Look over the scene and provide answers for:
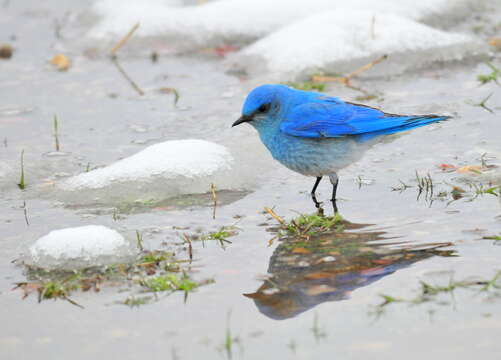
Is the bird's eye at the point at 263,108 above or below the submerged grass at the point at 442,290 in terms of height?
above

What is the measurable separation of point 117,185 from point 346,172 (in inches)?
55.6

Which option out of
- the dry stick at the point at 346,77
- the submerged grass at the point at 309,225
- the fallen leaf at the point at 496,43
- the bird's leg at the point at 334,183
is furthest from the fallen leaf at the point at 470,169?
the fallen leaf at the point at 496,43

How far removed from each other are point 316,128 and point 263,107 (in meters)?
0.34

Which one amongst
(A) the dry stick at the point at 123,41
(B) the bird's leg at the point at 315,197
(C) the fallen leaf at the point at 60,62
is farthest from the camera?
(A) the dry stick at the point at 123,41

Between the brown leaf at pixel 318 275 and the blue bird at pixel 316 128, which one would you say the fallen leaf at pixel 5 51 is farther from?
the brown leaf at pixel 318 275

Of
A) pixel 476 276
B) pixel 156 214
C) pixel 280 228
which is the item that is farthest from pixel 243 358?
pixel 156 214

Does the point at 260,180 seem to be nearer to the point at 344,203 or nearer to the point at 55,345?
the point at 344,203

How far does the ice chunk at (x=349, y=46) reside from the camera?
722 cm

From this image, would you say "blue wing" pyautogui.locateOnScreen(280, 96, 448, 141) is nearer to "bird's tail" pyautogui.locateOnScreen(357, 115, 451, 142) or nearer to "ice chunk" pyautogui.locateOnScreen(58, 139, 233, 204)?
"bird's tail" pyautogui.locateOnScreen(357, 115, 451, 142)

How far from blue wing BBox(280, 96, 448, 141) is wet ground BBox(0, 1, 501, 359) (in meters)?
0.30

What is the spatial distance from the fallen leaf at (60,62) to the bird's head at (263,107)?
10.5 ft

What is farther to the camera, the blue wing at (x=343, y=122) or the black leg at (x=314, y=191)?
the blue wing at (x=343, y=122)

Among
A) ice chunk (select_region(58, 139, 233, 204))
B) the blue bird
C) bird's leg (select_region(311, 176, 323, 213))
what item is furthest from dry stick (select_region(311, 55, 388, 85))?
bird's leg (select_region(311, 176, 323, 213))

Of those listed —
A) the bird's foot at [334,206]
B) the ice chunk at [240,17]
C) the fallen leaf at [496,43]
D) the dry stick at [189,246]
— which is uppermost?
the ice chunk at [240,17]
